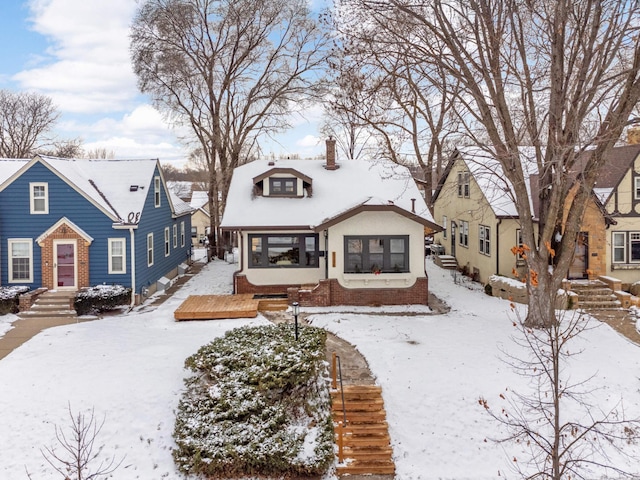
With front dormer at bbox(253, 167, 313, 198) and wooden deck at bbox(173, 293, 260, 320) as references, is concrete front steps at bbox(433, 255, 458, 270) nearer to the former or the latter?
front dormer at bbox(253, 167, 313, 198)

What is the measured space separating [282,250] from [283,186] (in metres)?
3.15

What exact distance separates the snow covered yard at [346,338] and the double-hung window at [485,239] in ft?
22.8

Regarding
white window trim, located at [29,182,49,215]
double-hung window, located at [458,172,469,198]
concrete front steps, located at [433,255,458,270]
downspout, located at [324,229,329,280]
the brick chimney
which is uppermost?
the brick chimney

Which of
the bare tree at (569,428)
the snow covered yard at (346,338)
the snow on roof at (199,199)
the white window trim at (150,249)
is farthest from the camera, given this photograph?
the snow on roof at (199,199)

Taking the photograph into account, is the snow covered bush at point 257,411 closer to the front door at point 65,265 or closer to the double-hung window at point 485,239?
the front door at point 65,265

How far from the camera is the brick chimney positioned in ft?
69.4

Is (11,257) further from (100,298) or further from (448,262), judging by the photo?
(448,262)

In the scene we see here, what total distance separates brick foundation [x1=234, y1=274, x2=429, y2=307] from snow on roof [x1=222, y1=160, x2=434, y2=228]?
100 inches

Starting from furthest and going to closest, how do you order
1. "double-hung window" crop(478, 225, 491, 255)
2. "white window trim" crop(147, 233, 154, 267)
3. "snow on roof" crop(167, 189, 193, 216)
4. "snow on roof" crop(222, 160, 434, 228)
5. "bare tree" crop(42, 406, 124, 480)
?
1. "snow on roof" crop(167, 189, 193, 216)
2. "double-hung window" crop(478, 225, 491, 255)
3. "white window trim" crop(147, 233, 154, 267)
4. "snow on roof" crop(222, 160, 434, 228)
5. "bare tree" crop(42, 406, 124, 480)

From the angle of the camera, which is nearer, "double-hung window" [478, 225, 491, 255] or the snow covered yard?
the snow covered yard

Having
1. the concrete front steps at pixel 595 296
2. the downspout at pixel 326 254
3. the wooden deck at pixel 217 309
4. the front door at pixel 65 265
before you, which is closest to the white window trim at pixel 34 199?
the front door at pixel 65 265

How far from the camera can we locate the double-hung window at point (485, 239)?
Result: 68.9ft

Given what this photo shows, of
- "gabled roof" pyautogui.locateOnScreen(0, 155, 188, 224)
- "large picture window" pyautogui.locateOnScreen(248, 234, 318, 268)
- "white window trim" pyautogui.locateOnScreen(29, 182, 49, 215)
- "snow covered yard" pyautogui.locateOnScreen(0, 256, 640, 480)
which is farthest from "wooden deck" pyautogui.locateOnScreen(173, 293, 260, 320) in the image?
"white window trim" pyautogui.locateOnScreen(29, 182, 49, 215)

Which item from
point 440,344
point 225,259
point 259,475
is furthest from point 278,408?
point 225,259
